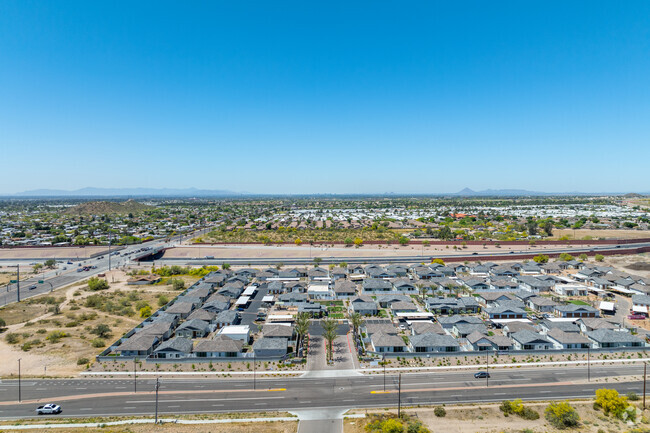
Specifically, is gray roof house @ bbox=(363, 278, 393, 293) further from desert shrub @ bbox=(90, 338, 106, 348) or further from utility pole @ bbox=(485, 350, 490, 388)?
desert shrub @ bbox=(90, 338, 106, 348)

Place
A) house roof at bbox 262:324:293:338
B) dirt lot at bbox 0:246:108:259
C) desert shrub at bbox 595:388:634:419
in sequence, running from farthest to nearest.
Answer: dirt lot at bbox 0:246:108:259 < house roof at bbox 262:324:293:338 < desert shrub at bbox 595:388:634:419

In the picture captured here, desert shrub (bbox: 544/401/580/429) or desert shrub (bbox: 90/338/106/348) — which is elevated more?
desert shrub (bbox: 544/401/580/429)

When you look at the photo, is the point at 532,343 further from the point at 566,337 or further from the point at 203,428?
the point at 203,428

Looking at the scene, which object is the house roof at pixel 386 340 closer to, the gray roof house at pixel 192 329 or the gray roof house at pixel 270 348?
the gray roof house at pixel 270 348

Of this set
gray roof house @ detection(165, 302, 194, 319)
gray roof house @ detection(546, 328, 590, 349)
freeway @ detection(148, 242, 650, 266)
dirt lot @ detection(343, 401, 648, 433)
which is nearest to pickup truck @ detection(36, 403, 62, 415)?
gray roof house @ detection(165, 302, 194, 319)

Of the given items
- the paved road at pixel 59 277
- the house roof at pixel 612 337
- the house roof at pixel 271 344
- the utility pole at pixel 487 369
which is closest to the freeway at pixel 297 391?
the utility pole at pixel 487 369

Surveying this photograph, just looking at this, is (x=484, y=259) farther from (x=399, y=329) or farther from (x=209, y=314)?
(x=209, y=314)

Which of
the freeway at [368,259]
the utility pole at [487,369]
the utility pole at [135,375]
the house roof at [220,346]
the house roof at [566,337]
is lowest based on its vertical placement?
the utility pole at [135,375]

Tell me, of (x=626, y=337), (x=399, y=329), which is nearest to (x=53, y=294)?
(x=399, y=329)
